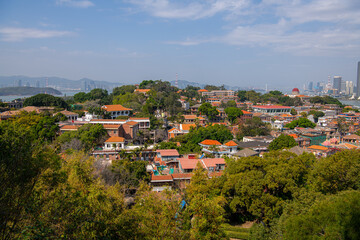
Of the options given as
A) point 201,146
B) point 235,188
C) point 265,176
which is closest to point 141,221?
point 235,188

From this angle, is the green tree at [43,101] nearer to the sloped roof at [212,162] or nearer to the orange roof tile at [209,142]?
the orange roof tile at [209,142]

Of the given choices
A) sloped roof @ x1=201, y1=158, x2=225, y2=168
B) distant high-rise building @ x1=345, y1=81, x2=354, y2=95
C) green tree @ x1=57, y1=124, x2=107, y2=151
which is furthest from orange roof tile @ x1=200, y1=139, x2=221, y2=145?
distant high-rise building @ x1=345, y1=81, x2=354, y2=95

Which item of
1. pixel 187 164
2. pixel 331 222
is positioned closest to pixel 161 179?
pixel 187 164

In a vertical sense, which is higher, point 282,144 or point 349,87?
point 349,87

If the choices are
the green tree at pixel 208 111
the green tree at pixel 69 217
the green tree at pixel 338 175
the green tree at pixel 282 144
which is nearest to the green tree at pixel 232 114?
the green tree at pixel 208 111

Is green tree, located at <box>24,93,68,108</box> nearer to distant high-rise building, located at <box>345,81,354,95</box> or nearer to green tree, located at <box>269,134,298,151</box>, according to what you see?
green tree, located at <box>269,134,298,151</box>

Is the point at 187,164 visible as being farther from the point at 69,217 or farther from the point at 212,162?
the point at 69,217

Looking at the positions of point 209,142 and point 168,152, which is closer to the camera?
point 168,152

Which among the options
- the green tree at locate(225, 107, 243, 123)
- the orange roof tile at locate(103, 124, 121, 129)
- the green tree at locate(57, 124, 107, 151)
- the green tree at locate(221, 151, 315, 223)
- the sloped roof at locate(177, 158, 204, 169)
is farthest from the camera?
the green tree at locate(225, 107, 243, 123)

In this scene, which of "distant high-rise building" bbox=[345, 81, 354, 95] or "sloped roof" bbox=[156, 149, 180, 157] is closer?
"sloped roof" bbox=[156, 149, 180, 157]

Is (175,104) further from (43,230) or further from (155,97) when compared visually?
(43,230)

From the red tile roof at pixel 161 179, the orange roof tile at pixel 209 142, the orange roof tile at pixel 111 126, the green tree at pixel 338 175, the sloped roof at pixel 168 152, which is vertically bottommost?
the red tile roof at pixel 161 179
